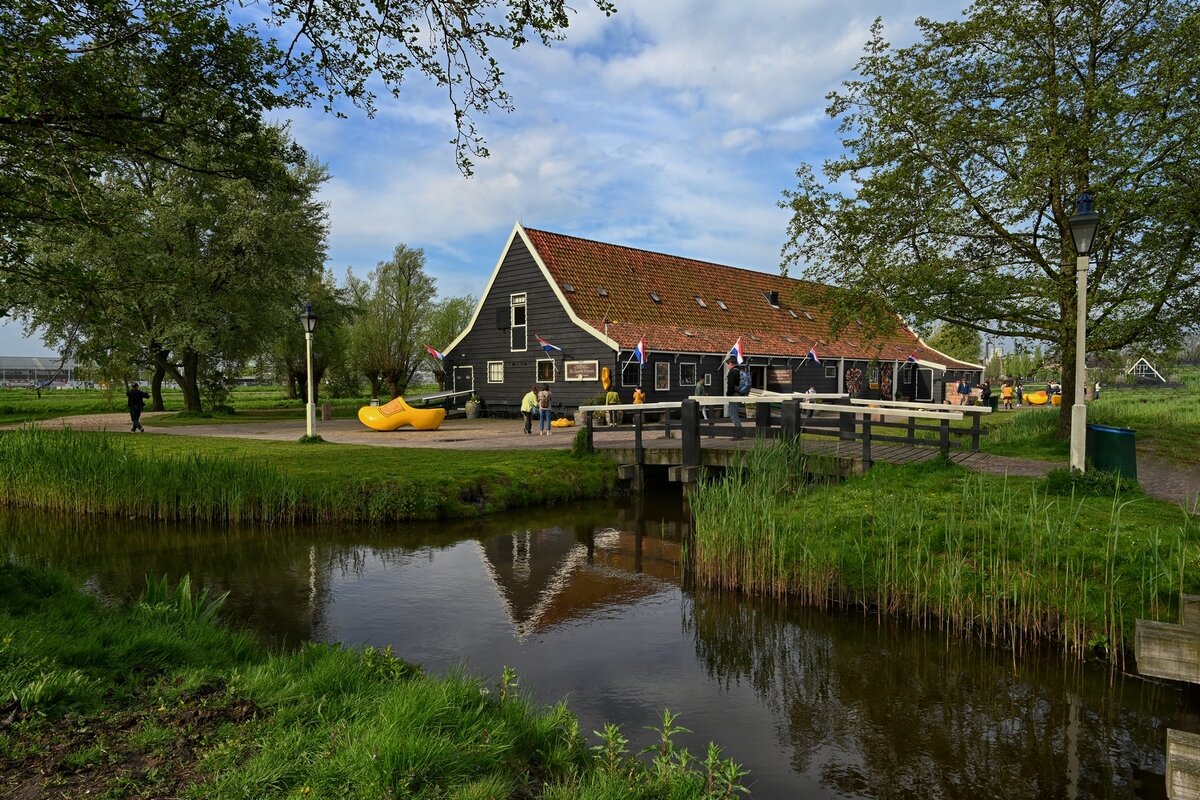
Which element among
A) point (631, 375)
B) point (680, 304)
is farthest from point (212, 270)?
point (680, 304)

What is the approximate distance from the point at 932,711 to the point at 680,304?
79.2 ft

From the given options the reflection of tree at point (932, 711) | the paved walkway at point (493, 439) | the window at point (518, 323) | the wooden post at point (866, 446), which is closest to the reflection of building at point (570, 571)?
the reflection of tree at point (932, 711)

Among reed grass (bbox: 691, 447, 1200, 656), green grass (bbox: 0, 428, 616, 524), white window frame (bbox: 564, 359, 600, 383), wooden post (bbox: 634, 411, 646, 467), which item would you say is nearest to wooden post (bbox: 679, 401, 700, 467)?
wooden post (bbox: 634, 411, 646, 467)

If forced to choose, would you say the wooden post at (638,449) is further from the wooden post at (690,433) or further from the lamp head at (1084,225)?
the lamp head at (1084,225)

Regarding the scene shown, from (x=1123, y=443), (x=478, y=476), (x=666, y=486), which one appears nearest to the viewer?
(x=1123, y=443)

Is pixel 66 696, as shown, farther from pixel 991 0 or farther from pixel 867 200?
pixel 991 0

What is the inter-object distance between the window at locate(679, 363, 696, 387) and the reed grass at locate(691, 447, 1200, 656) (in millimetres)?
16983

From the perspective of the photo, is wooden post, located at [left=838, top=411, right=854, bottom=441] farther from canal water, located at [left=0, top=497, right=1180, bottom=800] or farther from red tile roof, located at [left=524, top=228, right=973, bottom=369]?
red tile roof, located at [left=524, top=228, right=973, bottom=369]

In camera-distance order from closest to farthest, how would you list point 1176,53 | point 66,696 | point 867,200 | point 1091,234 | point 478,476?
point 66,696 → point 1091,234 → point 1176,53 → point 478,476 → point 867,200

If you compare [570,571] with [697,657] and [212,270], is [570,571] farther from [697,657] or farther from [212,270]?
[212,270]

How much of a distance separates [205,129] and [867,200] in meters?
12.4

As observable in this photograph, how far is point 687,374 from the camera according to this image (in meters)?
26.4

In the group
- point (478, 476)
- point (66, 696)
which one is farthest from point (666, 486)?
point (66, 696)

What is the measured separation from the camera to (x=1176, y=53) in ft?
39.6
